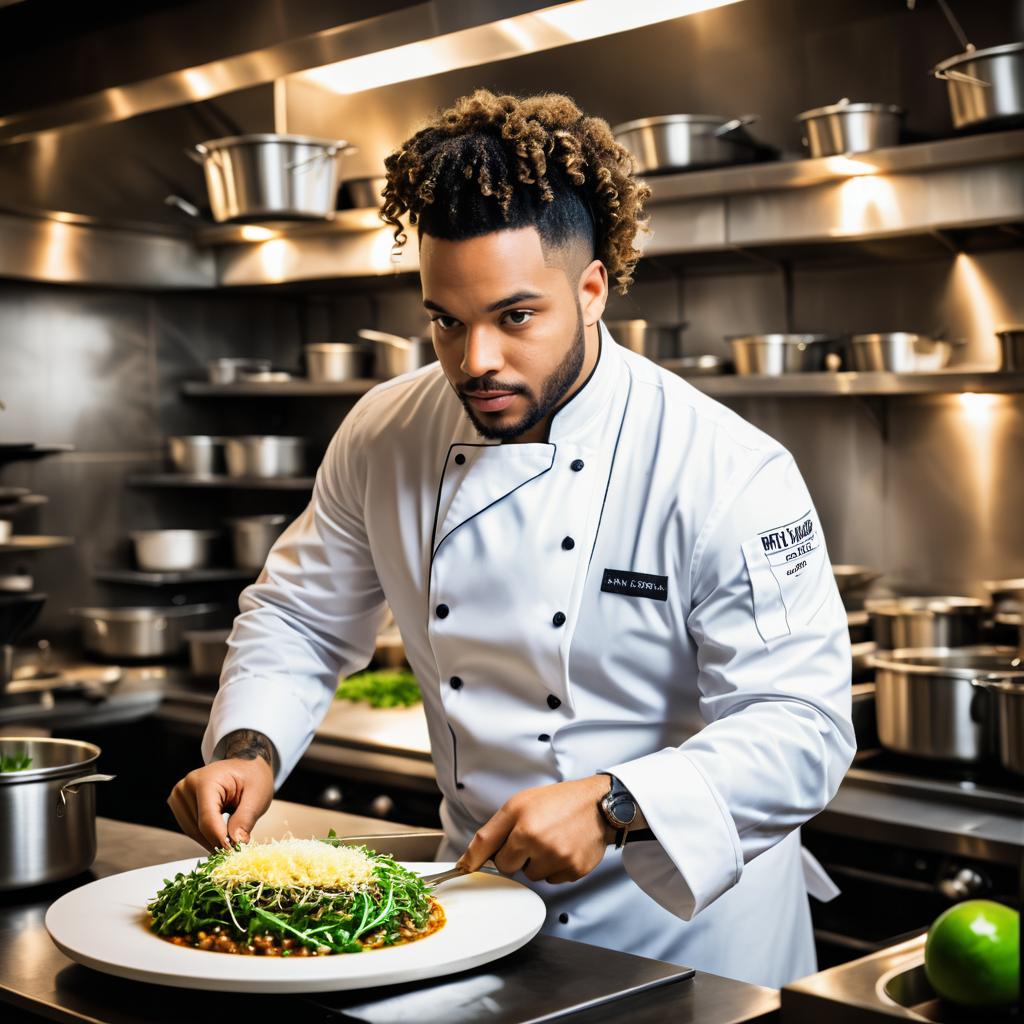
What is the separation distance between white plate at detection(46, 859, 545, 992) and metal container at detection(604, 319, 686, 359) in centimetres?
215

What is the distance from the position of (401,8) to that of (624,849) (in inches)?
51.5

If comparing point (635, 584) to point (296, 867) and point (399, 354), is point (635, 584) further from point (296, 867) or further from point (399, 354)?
point (399, 354)

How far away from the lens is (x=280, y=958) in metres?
1.25

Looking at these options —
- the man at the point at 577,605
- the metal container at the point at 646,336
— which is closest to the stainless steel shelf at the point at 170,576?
the metal container at the point at 646,336

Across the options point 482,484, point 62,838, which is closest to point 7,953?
point 62,838

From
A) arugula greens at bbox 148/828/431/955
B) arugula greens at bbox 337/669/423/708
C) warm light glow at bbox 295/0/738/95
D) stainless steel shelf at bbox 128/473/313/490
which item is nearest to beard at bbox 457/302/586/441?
arugula greens at bbox 148/828/431/955

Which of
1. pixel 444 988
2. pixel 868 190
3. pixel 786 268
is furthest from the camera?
pixel 786 268

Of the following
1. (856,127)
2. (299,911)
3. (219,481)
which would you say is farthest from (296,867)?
(219,481)

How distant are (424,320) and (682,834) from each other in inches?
122

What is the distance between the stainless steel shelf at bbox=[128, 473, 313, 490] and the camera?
13.9 feet

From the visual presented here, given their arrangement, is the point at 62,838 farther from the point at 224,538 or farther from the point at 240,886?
the point at 224,538

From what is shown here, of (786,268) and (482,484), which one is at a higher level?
(786,268)

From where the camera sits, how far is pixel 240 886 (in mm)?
1360

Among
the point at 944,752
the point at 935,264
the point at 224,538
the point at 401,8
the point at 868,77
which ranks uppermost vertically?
the point at 868,77
